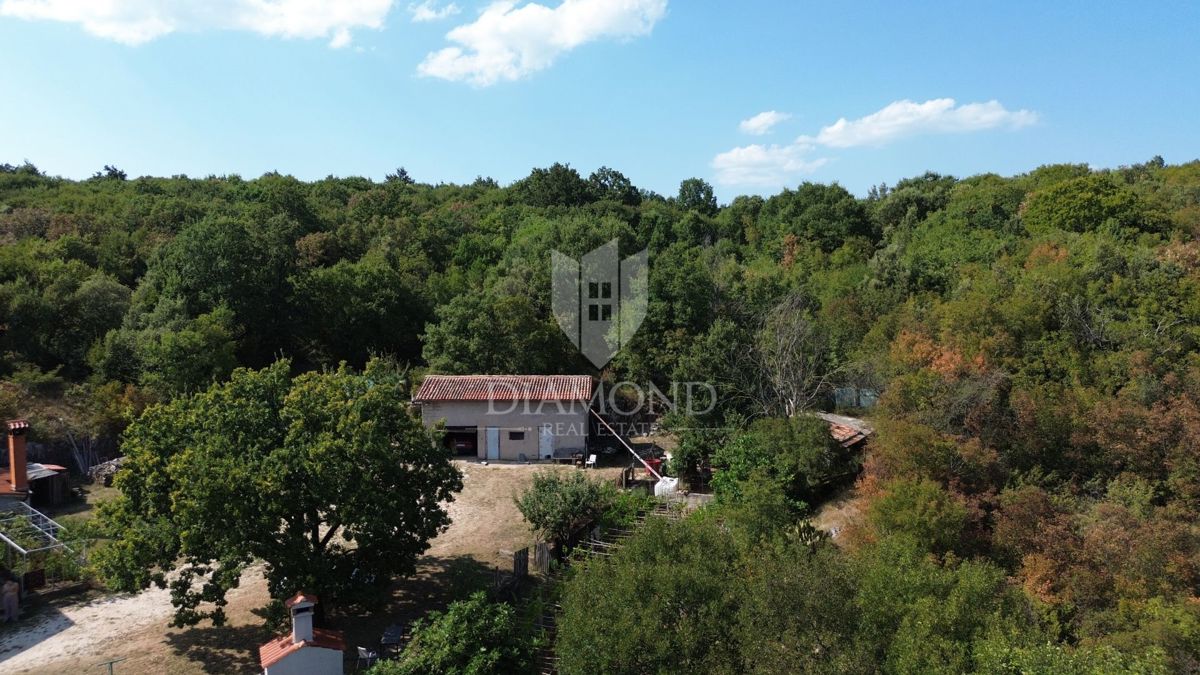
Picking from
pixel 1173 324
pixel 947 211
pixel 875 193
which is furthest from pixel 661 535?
pixel 875 193

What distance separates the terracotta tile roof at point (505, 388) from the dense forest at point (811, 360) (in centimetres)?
249

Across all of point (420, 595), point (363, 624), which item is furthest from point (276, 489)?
point (420, 595)

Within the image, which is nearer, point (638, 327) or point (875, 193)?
point (638, 327)

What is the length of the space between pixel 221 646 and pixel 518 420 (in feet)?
42.3

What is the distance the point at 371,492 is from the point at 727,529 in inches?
282

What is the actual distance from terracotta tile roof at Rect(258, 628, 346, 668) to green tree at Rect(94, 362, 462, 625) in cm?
129

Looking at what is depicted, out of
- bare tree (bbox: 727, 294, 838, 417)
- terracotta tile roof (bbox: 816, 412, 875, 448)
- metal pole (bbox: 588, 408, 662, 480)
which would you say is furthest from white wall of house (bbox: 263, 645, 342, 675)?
bare tree (bbox: 727, 294, 838, 417)

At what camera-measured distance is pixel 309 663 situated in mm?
11484

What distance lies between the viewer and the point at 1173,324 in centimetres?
2014

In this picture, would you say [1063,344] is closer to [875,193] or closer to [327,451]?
[327,451]

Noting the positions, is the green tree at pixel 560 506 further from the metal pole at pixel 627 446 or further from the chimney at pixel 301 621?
the chimney at pixel 301 621

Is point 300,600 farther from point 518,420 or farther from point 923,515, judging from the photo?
point 518,420

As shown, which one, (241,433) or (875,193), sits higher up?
(875,193)

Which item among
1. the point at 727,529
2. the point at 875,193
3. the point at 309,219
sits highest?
the point at 875,193
